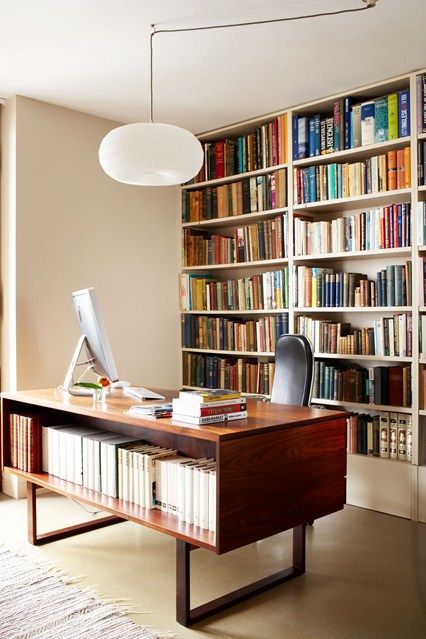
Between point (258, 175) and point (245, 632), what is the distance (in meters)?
3.23

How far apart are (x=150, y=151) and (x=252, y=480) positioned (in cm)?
141

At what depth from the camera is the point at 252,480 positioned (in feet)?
7.45

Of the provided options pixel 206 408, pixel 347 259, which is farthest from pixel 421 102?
pixel 206 408

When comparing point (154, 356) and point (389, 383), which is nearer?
point (389, 383)

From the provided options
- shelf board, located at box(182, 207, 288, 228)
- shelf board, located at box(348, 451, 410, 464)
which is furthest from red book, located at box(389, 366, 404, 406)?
shelf board, located at box(182, 207, 288, 228)

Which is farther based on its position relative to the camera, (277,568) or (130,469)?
(277,568)

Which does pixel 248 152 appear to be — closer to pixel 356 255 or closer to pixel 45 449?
pixel 356 255

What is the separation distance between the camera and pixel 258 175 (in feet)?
15.3

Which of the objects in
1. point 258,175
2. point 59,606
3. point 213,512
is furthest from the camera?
point 258,175

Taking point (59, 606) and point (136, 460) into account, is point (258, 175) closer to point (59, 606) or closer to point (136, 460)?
point (136, 460)

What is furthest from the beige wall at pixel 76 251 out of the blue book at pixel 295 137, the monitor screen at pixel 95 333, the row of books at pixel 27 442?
the blue book at pixel 295 137

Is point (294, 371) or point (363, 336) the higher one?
point (363, 336)

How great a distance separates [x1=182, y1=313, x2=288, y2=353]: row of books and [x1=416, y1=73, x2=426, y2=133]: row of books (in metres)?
1.52

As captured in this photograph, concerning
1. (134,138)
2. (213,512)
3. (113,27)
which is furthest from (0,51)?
(213,512)
